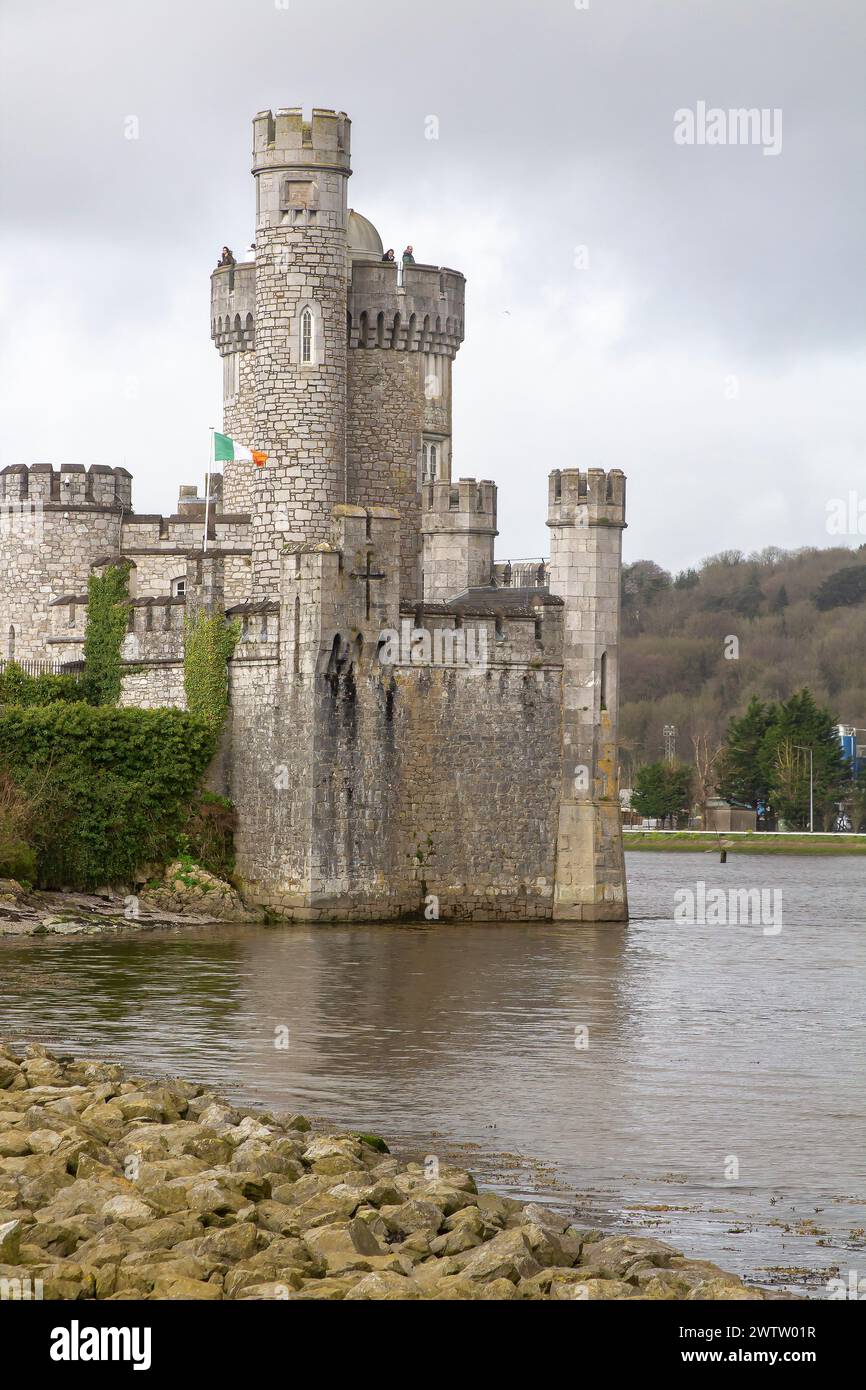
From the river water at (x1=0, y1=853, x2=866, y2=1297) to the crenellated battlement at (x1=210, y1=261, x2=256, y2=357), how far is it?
14858 mm

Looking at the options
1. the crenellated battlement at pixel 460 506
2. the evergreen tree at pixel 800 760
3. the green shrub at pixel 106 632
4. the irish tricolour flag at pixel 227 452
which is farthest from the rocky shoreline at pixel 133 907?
the evergreen tree at pixel 800 760

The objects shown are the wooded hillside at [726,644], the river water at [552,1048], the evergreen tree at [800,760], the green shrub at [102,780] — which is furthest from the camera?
the wooded hillside at [726,644]

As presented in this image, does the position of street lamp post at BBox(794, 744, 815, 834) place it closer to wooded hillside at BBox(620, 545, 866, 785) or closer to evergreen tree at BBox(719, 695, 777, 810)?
evergreen tree at BBox(719, 695, 777, 810)

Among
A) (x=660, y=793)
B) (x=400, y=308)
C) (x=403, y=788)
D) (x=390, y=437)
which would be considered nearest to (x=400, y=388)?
(x=390, y=437)

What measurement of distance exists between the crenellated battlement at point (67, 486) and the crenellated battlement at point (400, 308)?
6546 millimetres

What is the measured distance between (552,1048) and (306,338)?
21604 mm

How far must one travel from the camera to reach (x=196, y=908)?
132 feet

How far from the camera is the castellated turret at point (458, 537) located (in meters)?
46.0

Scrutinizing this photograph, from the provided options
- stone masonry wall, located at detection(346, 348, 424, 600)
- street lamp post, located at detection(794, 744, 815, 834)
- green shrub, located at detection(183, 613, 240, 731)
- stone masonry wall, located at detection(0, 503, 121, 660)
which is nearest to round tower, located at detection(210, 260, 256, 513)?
stone masonry wall, located at detection(346, 348, 424, 600)

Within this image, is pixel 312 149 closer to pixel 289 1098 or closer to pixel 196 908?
pixel 196 908

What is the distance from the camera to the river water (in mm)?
18047

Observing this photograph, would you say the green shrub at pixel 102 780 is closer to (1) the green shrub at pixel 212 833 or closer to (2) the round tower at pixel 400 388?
(1) the green shrub at pixel 212 833

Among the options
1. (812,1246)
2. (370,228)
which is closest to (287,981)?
(812,1246)

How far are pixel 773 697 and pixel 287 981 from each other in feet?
320
